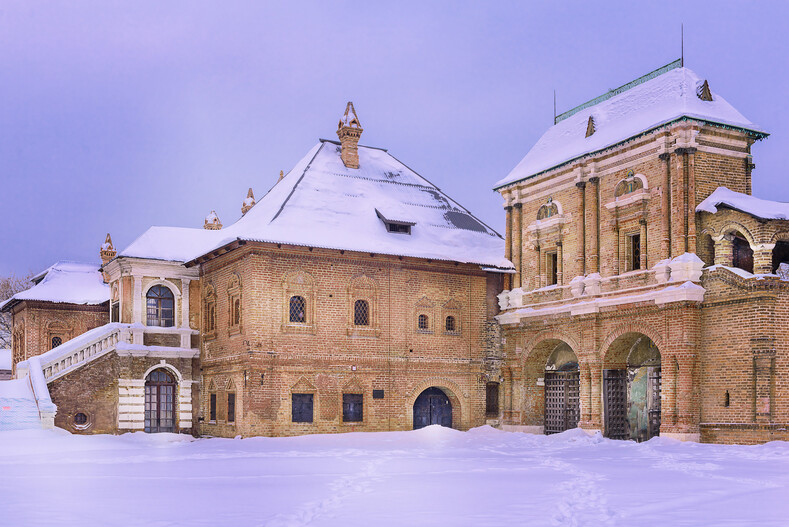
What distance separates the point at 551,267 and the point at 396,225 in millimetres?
5400

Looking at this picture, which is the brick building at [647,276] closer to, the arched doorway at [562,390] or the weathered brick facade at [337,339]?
the arched doorway at [562,390]

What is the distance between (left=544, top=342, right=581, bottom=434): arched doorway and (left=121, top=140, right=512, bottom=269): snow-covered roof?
3730 mm

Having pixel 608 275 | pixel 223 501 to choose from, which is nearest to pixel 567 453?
pixel 608 275

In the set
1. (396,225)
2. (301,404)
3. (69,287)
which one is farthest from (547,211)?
(69,287)

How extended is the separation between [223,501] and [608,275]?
1673 cm

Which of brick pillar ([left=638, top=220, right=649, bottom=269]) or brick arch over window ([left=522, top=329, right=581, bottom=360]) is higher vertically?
brick pillar ([left=638, top=220, right=649, bottom=269])

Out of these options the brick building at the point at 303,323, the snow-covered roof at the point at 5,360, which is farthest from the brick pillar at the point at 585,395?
the snow-covered roof at the point at 5,360

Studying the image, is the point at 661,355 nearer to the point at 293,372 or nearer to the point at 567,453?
the point at 567,453

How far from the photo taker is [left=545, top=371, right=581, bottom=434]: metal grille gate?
2855 centimetres

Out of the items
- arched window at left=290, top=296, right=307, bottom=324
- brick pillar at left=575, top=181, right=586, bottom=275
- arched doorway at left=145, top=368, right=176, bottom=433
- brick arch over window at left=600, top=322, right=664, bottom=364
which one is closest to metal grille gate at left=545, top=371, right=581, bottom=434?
brick arch over window at left=600, top=322, right=664, bottom=364

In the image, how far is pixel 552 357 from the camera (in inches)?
1166

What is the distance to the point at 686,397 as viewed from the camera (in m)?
23.1

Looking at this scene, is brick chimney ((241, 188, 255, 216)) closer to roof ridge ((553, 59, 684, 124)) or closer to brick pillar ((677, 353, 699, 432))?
roof ridge ((553, 59, 684, 124))

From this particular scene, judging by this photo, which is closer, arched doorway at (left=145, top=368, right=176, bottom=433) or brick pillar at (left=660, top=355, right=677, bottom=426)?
brick pillar at (left=660, top=355, right=677, bottom=426)
